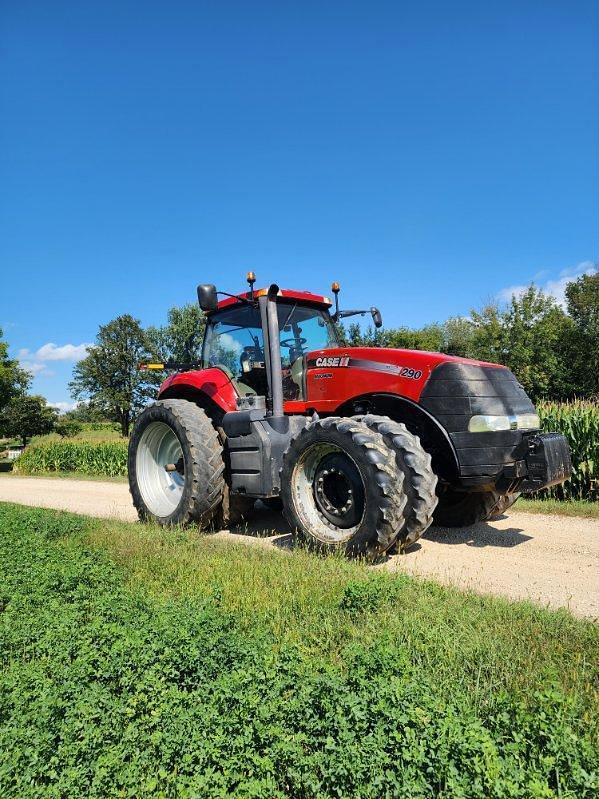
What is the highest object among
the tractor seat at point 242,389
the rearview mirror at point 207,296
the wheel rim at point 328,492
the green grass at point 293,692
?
the rearview mirror at point 207,296

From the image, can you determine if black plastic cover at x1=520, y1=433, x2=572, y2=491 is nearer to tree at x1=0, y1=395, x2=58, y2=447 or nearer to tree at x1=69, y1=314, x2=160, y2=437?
tree at x1=0, y1=395, x2=58, y2=447

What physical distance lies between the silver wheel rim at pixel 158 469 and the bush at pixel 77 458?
12010 mm

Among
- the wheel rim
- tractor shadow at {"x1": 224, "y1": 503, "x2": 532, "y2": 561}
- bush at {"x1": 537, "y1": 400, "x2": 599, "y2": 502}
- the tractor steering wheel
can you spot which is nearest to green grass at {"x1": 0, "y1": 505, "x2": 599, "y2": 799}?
the wheel rim

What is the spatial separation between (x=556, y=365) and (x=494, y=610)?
32.7 m

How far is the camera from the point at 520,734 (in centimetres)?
203

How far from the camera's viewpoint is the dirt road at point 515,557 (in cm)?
412

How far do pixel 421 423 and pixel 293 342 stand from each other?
6.23 ft

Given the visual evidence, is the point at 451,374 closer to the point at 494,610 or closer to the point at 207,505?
the point at 494,610

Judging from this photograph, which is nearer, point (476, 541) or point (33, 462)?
point (476, 541)

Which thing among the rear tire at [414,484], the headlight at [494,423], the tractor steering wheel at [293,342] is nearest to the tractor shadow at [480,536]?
the rear tire at [414,484]

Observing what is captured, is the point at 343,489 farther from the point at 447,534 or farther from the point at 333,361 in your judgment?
the point at 447,534

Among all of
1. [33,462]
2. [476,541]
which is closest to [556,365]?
[33,462]

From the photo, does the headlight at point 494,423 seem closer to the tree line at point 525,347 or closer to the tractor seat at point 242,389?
the tractor seat at point 242,389

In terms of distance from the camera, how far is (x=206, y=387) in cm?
662
